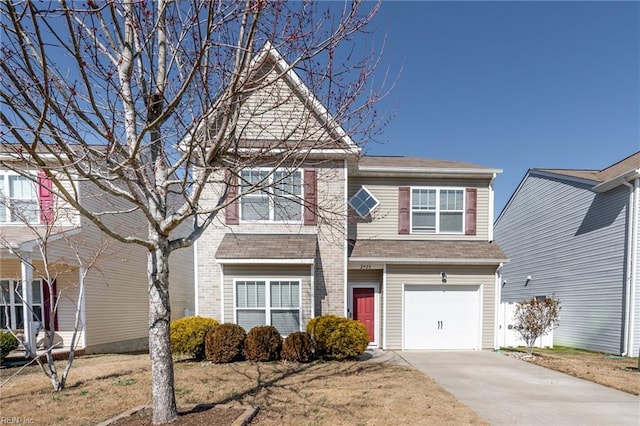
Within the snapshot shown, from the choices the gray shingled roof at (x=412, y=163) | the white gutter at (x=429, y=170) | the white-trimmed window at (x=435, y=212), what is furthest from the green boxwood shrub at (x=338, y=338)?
the gray shingled roof at (x=412, y=163)

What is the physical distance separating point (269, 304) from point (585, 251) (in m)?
11.6

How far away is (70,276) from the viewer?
11.2m

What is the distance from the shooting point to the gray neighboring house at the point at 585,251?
34.0 feet

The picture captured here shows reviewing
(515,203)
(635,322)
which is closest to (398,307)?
(635,322)

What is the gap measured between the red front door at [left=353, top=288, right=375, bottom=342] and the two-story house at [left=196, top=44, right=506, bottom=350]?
1.3 inches

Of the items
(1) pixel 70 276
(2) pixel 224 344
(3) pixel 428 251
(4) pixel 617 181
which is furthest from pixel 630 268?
(1) pixel 70 276

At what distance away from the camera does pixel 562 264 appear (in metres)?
13.2

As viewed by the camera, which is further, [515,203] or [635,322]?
[515,203]

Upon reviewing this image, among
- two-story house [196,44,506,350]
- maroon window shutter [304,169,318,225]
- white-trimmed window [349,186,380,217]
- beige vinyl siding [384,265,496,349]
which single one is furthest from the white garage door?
maroon window shutter [304,169,318,225]

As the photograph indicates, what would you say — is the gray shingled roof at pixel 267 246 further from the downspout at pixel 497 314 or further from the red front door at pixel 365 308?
the downspout at pixel 497 314

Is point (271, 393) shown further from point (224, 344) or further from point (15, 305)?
point (15, 305)

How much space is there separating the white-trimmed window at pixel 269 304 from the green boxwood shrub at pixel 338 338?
946mm

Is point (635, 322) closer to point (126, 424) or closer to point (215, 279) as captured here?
point (215, 279)

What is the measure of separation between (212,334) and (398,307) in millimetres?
5796
